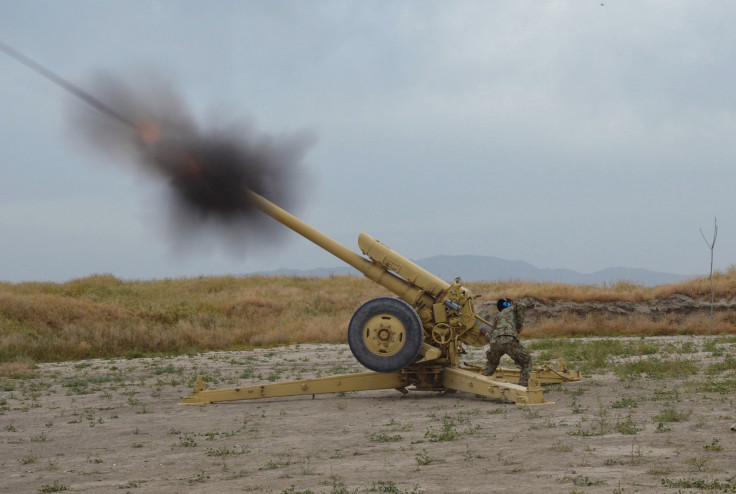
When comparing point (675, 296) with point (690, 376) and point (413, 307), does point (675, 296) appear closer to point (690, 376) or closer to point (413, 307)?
point (690, 376)

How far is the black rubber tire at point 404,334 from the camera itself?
1383 cm

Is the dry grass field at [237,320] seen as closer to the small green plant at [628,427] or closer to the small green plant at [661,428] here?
the small green plant at [628,427]

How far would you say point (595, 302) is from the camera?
31.1 m

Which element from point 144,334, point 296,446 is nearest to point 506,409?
point 296,446

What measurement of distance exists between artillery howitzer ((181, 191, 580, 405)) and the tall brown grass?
38.3 feet

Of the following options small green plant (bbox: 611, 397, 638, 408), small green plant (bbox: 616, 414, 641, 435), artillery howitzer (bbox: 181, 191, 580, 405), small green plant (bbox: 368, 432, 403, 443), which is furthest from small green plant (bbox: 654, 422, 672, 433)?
artillery howitzer (bbox: 181, 191, 580, 405)

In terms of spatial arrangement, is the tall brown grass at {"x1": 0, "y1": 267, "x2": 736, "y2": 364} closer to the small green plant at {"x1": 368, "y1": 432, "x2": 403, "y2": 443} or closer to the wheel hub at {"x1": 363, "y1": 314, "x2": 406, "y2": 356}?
the wheel hub at {"x1": 363, "y1": 314, "x2": 406, "y2": 356}

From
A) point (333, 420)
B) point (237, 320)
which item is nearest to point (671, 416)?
point (333, 420)

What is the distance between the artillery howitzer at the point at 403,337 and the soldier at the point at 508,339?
24 cm

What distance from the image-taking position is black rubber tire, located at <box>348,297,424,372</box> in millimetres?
13828

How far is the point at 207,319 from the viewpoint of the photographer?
32.8 meters

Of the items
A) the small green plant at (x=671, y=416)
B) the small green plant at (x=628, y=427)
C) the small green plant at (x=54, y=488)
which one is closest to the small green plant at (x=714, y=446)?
the small green plant at (x=628, y=427)

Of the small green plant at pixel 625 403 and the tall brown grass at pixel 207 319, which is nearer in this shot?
the small green plant at pixel 625 403

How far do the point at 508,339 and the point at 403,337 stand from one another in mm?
1724
